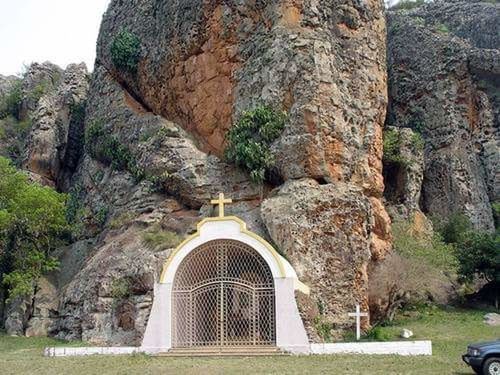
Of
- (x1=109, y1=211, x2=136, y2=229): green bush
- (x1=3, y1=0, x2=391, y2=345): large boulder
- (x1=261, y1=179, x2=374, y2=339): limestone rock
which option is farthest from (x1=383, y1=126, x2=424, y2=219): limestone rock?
(x1=109, y1=211, x2=136, y2=229): green bush

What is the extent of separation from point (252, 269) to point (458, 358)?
250 inches

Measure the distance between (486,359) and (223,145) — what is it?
16.9 metres

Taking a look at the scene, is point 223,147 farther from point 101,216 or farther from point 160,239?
point 101,216

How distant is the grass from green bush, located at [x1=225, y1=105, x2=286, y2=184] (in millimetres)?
7980

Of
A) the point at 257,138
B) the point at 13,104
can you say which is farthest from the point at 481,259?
the point at 13,104

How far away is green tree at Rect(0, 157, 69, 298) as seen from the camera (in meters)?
27.7

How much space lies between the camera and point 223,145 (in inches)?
1085

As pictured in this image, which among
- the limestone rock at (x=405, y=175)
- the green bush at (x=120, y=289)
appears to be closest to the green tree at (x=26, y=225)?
the green bush at (x=120, y=289)

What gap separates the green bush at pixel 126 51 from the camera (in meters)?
31.9

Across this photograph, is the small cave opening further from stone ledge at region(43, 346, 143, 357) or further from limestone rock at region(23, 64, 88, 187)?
limestone rock at region(23, 64, 88, 187)

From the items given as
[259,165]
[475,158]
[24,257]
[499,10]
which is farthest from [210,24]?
[499,10]

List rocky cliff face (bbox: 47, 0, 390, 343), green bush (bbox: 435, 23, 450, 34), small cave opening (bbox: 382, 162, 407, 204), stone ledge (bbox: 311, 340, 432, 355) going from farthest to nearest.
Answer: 1. green bush (bbox: 435, 23, 450, 34)
2. small cave opening (bbox: 382, 162, 407, 204)
3. rocky cliff face (bbox: 47, 0, 390, 343)
4. stone ledge (bbox: 311, 340, 432, 355)

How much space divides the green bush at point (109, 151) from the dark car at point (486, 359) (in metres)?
18.4

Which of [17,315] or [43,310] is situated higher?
[43,310]
